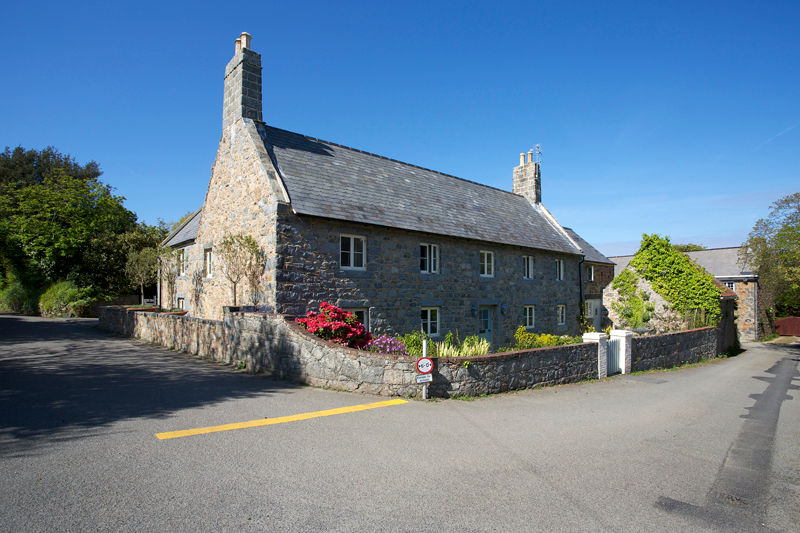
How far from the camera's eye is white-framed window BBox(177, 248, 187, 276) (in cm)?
2105

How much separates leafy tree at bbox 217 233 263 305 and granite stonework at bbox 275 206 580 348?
1191mm

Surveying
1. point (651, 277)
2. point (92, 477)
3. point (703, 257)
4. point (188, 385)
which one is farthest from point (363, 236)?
point (703, 257)

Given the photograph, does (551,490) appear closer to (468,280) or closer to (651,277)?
(468,280)

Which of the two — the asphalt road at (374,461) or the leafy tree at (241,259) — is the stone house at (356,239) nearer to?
the leafy tree at (241,259)

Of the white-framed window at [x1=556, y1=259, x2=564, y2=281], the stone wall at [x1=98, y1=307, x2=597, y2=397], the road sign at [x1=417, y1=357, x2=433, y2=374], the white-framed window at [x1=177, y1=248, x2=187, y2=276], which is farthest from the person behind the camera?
the white-framed window at [x1=556, y1=259, x2=564, y2=281]

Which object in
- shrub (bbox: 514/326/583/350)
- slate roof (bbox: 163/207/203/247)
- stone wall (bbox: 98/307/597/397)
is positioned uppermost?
slate roof (bbox: 163/207/203/247)

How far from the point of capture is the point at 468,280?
17469mm

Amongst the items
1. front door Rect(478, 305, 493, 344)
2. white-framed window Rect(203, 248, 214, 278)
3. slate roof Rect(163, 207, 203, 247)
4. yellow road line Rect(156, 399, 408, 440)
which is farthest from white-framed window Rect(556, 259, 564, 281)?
slate roof Rect(163, 207, 203, 247)

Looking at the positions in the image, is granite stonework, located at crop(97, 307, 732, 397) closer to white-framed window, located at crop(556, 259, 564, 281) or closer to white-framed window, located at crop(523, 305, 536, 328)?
white-framed window, located at crop(523, 305, 536, 328)

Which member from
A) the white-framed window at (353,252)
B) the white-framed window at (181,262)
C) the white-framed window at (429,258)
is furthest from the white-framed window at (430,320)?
the white-framed window at (181,262)

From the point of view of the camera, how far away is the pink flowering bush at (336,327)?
10.8 meters

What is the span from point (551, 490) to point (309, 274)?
9.31 meters

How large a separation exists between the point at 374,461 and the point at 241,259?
940 cm

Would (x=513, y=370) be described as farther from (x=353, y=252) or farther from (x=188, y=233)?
(x=188, y=233)
